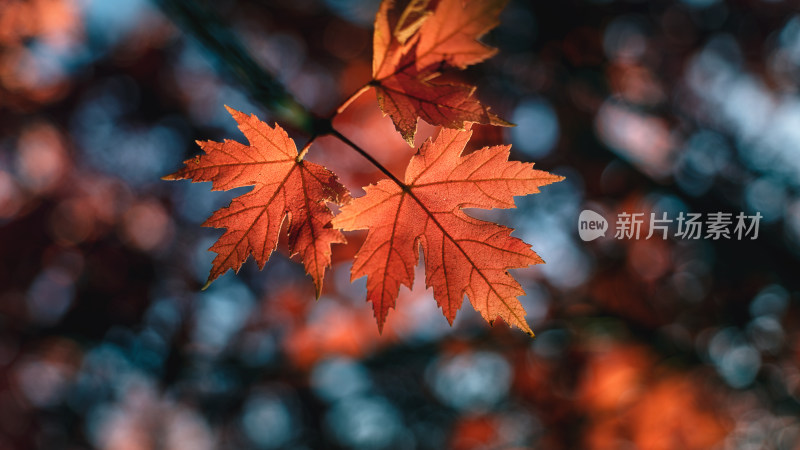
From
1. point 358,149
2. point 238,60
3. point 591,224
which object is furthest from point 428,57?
point 591,224

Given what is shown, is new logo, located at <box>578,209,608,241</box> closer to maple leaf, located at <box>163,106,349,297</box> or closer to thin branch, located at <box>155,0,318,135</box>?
maple leaf, located at <box>163,106,349,297</box>

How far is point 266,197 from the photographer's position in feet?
4.29

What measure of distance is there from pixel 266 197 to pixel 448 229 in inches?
22.3

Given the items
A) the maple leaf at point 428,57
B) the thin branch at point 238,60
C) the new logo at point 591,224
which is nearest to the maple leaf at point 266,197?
the thin branch at point 238,60

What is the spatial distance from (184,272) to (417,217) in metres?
6.81

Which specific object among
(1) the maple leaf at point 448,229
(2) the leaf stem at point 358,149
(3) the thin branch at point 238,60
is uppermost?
(3) the thin branch at point 238,60

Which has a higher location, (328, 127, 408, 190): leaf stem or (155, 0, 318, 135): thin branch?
(155, 0, 318, 135): thin branch

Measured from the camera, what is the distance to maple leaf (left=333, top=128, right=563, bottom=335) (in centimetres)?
123

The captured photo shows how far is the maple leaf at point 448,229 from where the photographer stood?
1226 mm

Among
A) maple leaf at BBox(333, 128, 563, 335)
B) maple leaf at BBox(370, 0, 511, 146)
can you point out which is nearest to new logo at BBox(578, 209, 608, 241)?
maple leaf at BBox(333, 128, 563, 335)

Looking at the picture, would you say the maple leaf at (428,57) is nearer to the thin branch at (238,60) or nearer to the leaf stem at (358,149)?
the leaf stem at (358,149)

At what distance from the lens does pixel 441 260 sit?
1.33 m

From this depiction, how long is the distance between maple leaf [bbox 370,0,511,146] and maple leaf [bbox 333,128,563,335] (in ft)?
0.35

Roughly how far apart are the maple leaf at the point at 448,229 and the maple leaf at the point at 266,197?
89 millimetres
